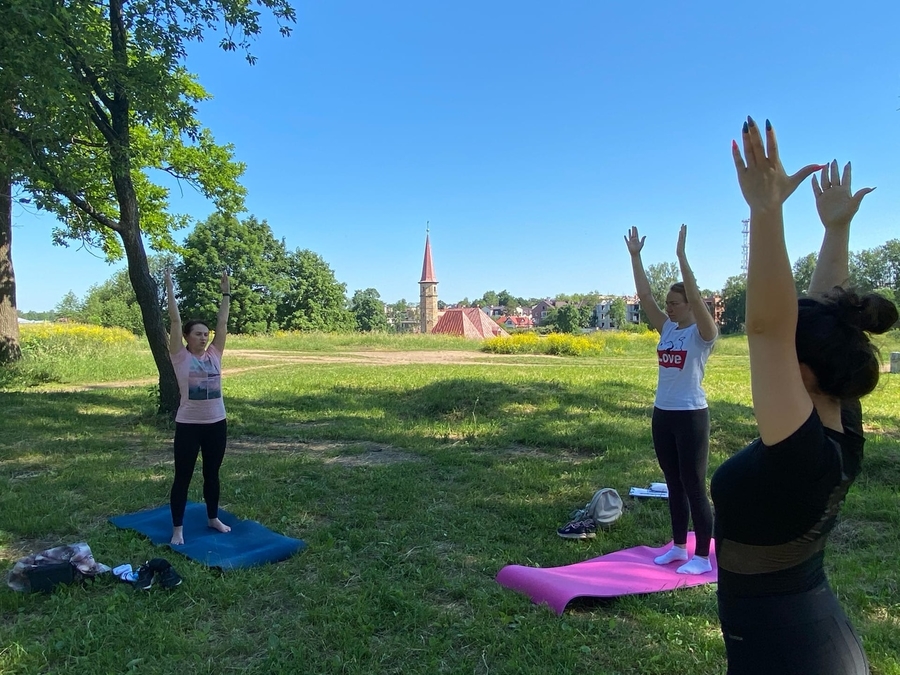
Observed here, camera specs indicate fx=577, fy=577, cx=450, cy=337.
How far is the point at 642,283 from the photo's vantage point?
4227mm

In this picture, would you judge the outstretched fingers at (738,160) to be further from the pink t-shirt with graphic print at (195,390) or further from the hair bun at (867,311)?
the pink t-shirt with graphic print at (195,390)

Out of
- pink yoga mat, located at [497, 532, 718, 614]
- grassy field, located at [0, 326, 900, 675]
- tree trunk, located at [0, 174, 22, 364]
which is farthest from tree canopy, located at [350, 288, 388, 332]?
pink yoga mat, located at [497, 532, 718, 614]

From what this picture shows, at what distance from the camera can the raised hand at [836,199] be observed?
190 cm

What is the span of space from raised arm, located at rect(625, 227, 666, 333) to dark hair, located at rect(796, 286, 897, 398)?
9.09 feet

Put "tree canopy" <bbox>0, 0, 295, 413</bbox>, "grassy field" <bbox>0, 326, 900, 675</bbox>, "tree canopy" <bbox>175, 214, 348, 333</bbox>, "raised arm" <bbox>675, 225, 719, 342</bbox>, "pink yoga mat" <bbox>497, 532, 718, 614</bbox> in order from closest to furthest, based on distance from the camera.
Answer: "grassy field" <bbox>0, 326, 900, 675</bbox>
"pink yoga mat" <bbox>497, 532, 718, 614</bbox>
"raised arm" <bbox>675, 225, 719, 342</bbox>
"tree canopy" <bbox>0, 0, 295, 413</bbox>
"tree canopy" <bbox>175, 214, 348, 333</bbox>

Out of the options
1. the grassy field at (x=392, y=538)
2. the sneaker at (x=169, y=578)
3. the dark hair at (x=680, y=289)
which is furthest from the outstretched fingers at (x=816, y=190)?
the sneaker at (x=169, y=578)

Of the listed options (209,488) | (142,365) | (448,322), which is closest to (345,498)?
(209,488)

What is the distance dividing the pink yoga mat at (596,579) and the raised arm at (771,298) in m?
2.49

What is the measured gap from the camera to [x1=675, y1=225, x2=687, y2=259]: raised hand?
140 inches

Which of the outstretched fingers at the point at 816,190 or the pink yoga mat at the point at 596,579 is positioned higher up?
the outstretched fingers at the point at 816,190

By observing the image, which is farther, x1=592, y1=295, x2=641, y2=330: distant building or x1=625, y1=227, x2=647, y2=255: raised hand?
x1=592, y1=295, x2=641, y2=330: distant building

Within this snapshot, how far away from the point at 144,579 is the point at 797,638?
12.2 feet

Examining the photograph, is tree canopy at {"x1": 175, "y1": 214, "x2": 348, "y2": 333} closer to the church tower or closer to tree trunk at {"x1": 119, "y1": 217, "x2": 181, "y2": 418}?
the church tower

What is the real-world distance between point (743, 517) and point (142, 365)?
67.2 feet
